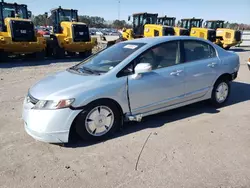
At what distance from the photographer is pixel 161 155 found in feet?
10.4

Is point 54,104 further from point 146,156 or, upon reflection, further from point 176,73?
point 176,73

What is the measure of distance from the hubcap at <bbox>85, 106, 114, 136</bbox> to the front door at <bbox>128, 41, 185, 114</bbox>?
430mm

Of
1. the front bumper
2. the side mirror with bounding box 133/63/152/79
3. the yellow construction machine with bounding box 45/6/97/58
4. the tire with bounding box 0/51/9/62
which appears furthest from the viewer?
the yellow construction machine with bounding box 45/6/97/58

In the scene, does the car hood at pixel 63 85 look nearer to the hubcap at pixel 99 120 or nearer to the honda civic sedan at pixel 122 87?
the honda civic sedan at pixel 122 87

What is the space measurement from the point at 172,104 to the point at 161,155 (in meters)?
1.34

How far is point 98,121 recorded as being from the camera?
3494mm

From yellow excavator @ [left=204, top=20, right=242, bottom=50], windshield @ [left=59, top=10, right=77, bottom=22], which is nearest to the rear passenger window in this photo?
windshield @ [left=59, top=10, right=77, bottom=22]

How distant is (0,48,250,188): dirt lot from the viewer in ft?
8.77

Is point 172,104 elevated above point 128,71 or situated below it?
below

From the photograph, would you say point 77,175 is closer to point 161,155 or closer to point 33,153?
point 33,153

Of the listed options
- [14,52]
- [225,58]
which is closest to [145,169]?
[225,58]

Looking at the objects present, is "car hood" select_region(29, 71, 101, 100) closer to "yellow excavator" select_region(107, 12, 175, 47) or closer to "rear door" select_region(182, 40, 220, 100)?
"rear door" select_region(182, 40, 220, 100)

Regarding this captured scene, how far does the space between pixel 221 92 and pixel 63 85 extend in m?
3.46

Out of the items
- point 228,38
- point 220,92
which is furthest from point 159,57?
point 228,38
